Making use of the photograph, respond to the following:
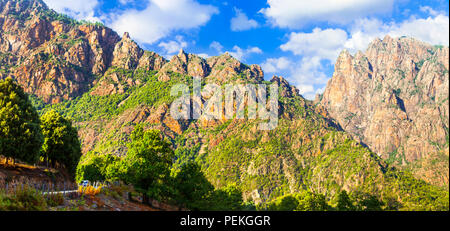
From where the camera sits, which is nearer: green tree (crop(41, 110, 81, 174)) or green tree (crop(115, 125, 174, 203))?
green tree (crop(115, 125, 174, 203))

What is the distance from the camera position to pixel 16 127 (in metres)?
32.2

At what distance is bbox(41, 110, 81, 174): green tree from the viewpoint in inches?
1759

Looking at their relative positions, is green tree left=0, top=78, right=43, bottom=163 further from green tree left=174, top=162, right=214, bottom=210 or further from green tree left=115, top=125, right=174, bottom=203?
green tree left=174, top=162, right=214, bottom=210

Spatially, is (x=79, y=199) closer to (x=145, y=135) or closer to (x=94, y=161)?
(x=145, y=135)

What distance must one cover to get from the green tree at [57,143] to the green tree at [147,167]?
73.4 ft

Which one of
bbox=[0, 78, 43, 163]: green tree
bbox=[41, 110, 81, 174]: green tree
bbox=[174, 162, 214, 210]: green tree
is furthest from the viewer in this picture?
bbox=[41, 110, 81, 174]: green tree

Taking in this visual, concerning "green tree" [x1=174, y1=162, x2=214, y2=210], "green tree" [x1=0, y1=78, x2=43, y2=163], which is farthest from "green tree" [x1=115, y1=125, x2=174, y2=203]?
"green tree" [x1=0, y1=78, x2=43, y2=163]

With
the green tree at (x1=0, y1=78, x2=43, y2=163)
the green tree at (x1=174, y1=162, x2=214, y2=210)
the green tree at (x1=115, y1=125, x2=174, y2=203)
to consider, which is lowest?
the green tree at (x1=174, y1=162, x2=214, y2=210)

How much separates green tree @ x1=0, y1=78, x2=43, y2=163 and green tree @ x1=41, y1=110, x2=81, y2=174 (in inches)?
410

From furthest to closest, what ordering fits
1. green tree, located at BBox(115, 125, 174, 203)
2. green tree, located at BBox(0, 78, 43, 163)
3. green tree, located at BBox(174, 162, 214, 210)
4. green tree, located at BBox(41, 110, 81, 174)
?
green tree, located at BBox(41, 110, 81, 174)
green tree, located at BBox(174, 162, 214, 210)
green tree, located at BBox(0, 78, 43, 163)
green tree, located at BBox(115, 125, 174, 203)
